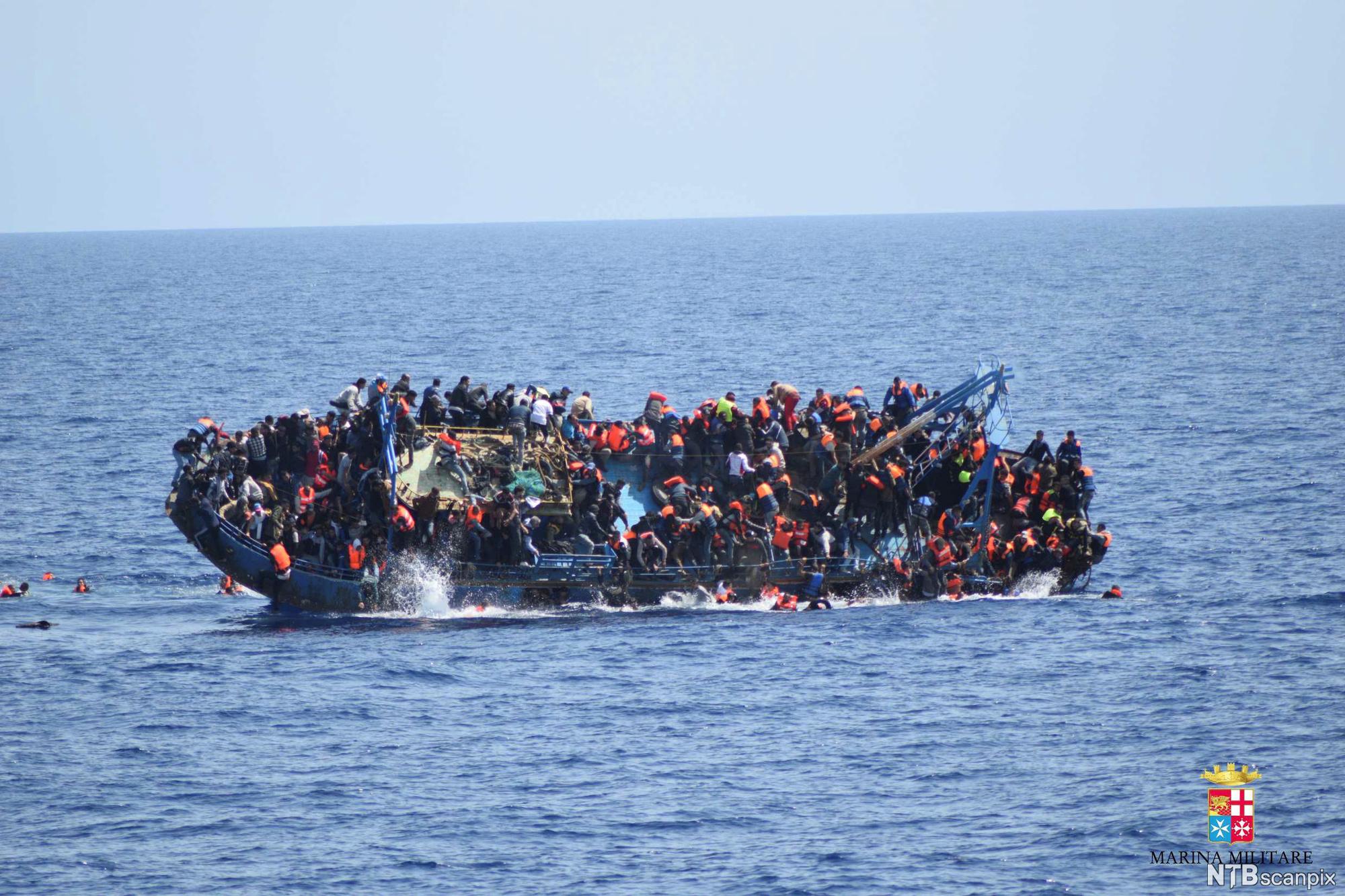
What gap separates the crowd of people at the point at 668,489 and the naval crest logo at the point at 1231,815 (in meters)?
15.8

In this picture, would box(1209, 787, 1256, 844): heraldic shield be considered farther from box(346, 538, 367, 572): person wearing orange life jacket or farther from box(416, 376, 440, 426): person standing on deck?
box(416, 376, 440, 426): person standing on deck

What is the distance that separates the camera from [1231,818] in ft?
120

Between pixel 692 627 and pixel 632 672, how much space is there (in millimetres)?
4258

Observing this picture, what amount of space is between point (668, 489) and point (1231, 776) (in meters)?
19.8

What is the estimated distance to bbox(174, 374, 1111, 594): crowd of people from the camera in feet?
165

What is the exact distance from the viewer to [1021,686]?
4616cm

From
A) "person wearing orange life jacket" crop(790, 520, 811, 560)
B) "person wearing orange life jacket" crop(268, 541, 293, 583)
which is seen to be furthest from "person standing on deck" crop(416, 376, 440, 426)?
"person wearing orange life jacket" crop(790, 520, 811, 560)

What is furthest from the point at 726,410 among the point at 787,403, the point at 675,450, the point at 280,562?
the point at 280,562

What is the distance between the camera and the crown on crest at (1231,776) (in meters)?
38.5

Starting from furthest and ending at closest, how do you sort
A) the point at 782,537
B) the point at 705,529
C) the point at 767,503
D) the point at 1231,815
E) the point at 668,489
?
the point at 668,489, the point at 767,503, the point at 782,537, the point at 705,529, the point at 1231,815

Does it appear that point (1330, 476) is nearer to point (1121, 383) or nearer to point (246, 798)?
point (1121, 383)

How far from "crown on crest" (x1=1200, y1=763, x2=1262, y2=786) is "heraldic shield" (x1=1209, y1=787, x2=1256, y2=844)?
113cm
